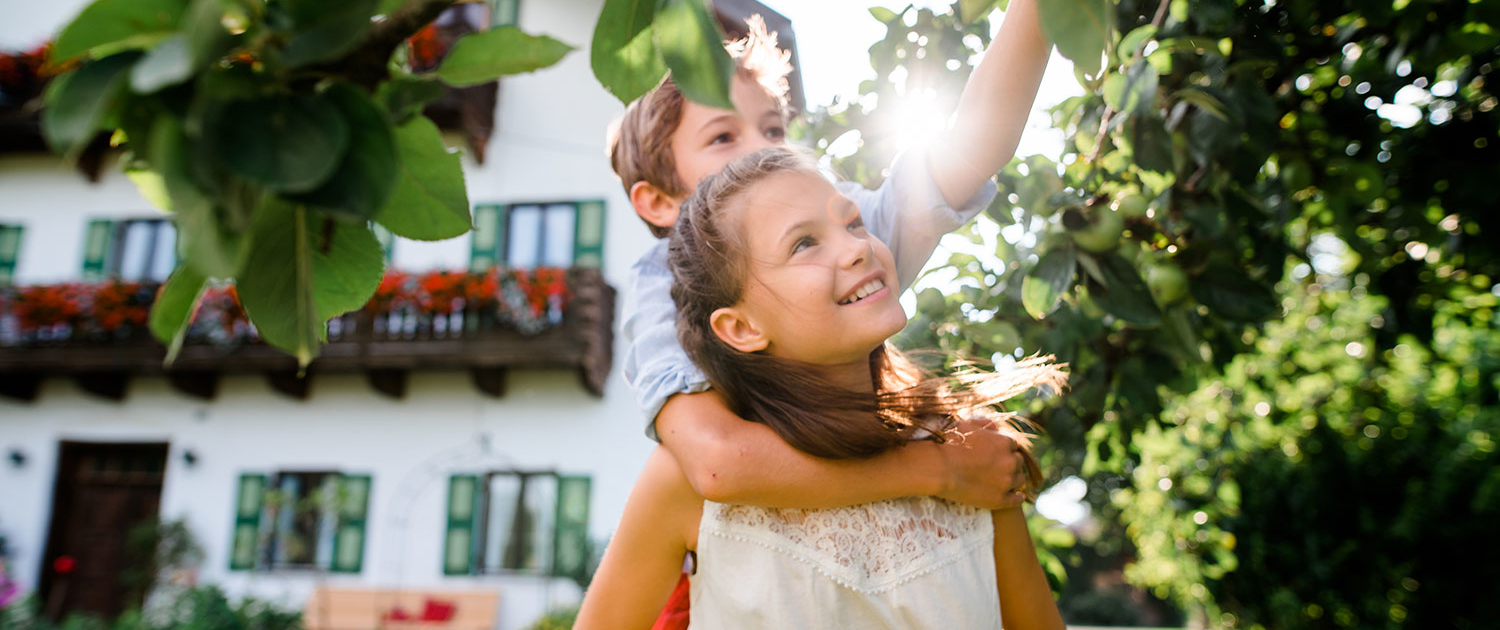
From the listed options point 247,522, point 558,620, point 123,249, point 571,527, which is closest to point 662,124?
point 558,620

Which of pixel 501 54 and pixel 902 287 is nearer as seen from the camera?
pixel 501 54

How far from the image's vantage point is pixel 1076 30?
562 mm

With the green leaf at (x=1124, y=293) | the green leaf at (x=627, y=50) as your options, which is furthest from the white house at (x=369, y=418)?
the green leaf at (x=627, y=50)

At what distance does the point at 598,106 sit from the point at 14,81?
22.8 ft

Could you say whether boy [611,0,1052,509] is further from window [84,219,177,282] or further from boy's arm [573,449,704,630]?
window [84,219,177,282]

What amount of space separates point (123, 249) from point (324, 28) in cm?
1257

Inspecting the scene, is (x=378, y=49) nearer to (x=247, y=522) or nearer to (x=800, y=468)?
(x=800, y=468)

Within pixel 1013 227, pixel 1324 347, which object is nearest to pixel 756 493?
pixel 1013 227

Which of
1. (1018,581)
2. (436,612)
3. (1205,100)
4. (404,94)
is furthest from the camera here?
(436,612)

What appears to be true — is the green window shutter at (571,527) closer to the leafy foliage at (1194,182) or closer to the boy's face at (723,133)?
the leafy foliage at (1194,182)

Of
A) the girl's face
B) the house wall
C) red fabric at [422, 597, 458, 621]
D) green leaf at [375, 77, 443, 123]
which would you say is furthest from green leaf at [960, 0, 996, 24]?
the house wall

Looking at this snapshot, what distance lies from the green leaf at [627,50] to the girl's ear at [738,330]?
0.44 m

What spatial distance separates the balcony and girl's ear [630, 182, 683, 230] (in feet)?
26.3

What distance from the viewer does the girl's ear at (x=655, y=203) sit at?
5.13 feet
